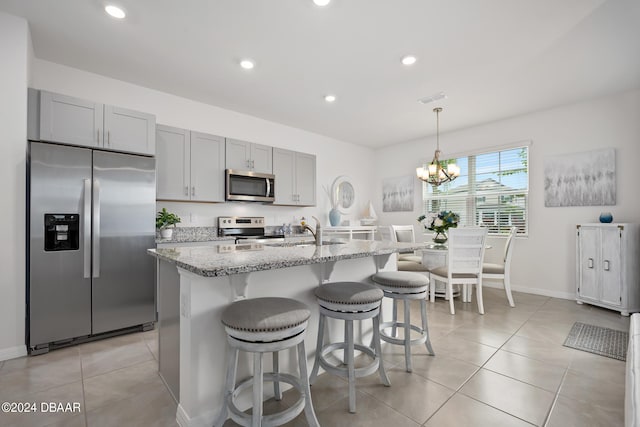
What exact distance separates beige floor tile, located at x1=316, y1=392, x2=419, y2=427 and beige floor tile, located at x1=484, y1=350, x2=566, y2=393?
96 centimetres

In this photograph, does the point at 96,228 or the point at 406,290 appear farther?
the point at 96,228

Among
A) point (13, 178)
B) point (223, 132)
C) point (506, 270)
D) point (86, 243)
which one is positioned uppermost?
point (223, 132)

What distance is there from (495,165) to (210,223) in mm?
4472

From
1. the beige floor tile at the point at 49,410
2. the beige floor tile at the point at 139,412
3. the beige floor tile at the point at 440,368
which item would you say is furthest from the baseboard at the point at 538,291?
the beige floor tile at the point at 49,410

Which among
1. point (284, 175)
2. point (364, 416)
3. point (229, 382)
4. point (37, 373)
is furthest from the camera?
point (284, 175)

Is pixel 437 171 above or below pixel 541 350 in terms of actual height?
above

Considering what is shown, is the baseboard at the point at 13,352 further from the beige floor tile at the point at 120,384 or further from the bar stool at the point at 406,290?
the bar stool at the point at 406,290

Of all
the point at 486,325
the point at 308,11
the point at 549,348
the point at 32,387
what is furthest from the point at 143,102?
the point at 549,348

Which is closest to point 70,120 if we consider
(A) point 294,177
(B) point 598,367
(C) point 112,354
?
(C) point 112,354

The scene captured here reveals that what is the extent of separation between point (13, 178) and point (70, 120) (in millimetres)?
646

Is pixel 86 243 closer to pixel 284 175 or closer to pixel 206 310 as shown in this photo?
pixel 206 310

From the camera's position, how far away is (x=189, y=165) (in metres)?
3.49

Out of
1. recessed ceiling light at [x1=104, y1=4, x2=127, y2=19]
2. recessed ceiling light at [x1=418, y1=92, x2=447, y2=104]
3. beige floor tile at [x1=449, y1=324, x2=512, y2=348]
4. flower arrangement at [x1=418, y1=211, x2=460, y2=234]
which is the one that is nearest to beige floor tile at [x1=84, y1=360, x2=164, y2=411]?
beige floor tile at [x1=449, y1=324, x2=512, y2=348]

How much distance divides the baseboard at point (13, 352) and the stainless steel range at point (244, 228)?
6.86 ft
